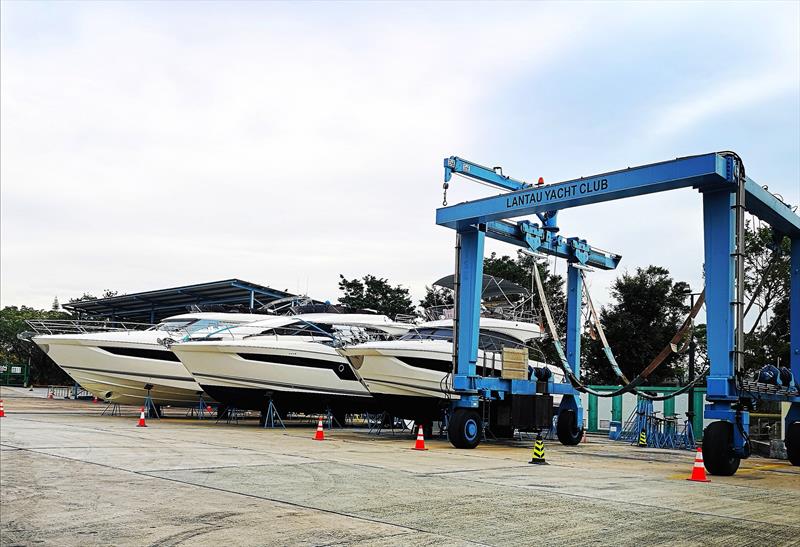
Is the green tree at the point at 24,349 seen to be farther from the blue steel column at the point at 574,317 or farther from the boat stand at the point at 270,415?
the blue steel column at the point at 574,317

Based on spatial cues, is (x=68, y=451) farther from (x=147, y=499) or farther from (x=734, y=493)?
(x=734, y=493)

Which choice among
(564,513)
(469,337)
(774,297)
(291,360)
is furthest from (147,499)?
(774,297)

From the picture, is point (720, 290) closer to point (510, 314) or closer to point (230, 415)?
point (510, 314)

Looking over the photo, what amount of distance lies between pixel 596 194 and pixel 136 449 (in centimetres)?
941

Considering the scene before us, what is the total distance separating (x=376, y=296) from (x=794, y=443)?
40.0m

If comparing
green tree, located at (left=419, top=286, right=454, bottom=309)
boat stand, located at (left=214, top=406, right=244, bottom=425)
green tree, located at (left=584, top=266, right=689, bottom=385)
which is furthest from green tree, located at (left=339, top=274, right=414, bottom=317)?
boat stand, located at (left=214, top=406, right=244, bottom=425)

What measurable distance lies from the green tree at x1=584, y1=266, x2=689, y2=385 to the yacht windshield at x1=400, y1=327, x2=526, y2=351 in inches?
855

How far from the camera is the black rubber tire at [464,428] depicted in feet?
52.8

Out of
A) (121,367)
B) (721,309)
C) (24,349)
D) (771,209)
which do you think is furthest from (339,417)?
(24,349)

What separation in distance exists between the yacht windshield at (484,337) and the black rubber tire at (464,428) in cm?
314

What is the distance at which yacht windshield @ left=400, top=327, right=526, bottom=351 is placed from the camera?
19.6m

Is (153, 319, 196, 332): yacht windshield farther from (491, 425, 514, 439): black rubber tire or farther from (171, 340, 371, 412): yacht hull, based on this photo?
(491, 425, 514, 439): black rubber tire

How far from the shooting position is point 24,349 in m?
51.8

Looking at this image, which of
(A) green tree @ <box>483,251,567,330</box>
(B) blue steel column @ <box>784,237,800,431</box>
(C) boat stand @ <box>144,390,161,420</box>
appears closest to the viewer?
(B) blue steel column @ <box>784,237,800,431</box>
